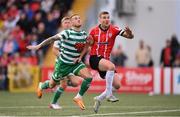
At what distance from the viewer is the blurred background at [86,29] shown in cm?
2812

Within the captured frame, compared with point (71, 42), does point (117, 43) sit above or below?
below

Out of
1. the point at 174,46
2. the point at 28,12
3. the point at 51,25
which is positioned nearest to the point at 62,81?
the point at 51,25

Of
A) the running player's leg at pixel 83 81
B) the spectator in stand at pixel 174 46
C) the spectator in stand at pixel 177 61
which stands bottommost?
the spectator in stand at pixel 177 61

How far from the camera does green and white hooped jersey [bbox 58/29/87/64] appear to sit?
51.9 ft

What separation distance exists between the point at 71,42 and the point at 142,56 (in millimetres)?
13496

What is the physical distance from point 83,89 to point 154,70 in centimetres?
1277

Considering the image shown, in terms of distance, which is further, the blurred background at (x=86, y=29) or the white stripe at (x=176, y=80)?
the blurred background at (x=86, y=29)

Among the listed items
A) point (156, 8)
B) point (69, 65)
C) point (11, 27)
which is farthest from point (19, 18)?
point (69, 65)

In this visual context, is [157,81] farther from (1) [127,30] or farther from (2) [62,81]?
(1) [127,30]

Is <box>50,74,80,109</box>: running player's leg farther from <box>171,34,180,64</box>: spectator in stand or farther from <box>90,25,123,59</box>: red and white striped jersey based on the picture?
<box>171,34,180,64</box>: spectator in stand

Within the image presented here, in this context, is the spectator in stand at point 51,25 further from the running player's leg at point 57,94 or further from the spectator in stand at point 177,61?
the running player's leg at point 57,94

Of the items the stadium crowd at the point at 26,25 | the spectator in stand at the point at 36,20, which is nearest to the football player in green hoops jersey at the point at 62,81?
the stadium crowd at the point at 26,25

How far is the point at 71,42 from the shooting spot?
15836 millimetres

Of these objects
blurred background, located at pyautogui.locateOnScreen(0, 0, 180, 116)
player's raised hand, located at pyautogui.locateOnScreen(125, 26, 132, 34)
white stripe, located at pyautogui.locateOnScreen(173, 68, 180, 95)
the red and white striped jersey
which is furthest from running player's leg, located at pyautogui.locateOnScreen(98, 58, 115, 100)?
white stripe, located at pyautogui.locateOnScreen(173, 68, 180, 95)
